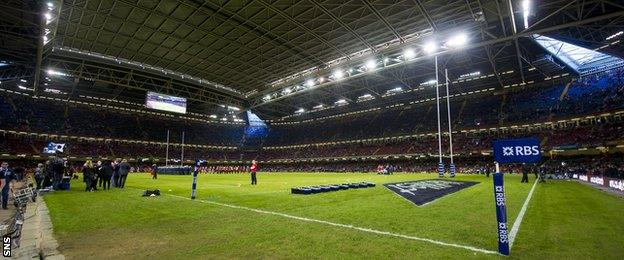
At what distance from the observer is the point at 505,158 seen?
4516mm

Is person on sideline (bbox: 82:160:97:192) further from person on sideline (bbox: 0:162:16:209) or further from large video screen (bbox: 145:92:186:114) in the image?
large video screen (bbox: 145:92:186:114)

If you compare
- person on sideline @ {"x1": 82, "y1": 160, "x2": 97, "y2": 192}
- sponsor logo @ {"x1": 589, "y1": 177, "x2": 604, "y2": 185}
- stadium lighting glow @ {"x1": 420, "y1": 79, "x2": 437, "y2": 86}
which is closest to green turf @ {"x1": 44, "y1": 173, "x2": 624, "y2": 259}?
person on sideline @ {"x1": 82, "y1": 160, "x2": 97, "y2": 192}

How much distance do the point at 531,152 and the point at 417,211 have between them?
161 inches

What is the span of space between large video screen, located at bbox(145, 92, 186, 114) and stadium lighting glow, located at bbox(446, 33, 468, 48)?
3259 cm

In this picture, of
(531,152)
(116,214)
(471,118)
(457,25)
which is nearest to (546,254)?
(531,152)

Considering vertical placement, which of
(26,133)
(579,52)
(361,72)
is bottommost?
(26,133)

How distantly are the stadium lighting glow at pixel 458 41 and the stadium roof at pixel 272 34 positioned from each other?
15.9 inches

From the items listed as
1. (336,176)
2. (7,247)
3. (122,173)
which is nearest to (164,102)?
(122,173)

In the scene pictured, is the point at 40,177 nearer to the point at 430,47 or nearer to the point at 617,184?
the point at 430,47

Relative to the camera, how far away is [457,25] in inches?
1009

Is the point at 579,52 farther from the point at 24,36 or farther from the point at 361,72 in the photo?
the point at 24,36

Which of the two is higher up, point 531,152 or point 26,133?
point 26,133

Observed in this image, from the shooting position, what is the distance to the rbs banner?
167 inches

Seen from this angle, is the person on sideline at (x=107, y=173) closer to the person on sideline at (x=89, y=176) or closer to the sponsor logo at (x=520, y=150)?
the person on sideline at (x=89, y=176)
